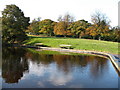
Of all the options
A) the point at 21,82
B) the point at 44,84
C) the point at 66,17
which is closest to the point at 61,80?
the point at 44,84

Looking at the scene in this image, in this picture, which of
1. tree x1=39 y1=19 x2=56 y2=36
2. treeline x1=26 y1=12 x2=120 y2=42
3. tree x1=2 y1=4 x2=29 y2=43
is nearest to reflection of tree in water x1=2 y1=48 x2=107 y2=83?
tree x1=2 y1=4 x2=29 y2=43

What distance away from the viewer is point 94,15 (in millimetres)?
44250

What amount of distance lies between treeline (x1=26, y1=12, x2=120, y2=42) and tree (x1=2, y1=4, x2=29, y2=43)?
14.1 metres

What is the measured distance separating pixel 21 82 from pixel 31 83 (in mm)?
808

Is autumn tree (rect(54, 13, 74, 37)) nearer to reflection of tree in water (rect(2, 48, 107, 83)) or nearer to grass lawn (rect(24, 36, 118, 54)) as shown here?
grass lawn (rect(24, 36, 118, 54))

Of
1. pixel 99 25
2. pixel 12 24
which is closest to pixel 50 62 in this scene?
pixel 12 24

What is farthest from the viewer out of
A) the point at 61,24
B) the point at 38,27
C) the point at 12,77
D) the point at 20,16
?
the point at 38,27

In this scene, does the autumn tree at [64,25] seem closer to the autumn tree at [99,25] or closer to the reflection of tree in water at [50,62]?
the autumn tree at [99,25]

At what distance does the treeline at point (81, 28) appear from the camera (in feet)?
142

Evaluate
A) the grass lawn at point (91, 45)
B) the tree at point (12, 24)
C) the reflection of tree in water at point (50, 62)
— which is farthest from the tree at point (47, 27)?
the reflection of tree in water at point (50, 62)

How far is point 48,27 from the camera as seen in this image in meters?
55.4

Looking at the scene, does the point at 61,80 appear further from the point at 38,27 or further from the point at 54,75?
the point at 38,27

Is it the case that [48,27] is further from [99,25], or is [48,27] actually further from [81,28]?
[99,25]

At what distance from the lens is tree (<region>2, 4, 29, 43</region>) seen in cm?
3638
